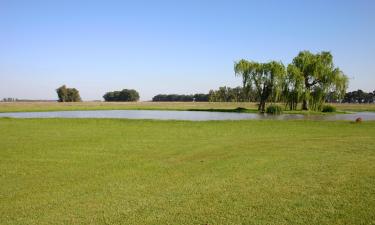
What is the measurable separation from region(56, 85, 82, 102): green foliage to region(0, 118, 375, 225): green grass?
469ft

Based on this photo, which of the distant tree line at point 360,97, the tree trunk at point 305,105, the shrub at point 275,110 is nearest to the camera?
the shrub at point 275,110

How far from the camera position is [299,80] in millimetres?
54906

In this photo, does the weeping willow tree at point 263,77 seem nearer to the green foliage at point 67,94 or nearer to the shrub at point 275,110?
the shrub at point 275,110

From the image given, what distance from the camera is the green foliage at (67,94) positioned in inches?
5950

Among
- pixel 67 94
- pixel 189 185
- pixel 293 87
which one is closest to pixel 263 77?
pixel 293 87

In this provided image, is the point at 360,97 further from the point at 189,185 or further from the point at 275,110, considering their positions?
the point at 189,185

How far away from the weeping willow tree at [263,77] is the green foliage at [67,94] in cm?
10695

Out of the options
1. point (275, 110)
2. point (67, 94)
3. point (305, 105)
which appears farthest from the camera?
point (67, 94)

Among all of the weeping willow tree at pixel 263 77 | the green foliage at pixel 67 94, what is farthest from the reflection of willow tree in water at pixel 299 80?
the green foliage at pixel 67 94

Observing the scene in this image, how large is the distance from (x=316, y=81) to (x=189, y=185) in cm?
5175

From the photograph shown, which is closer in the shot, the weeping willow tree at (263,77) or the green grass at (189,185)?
the green grass at (189,185)

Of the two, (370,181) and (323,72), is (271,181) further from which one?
(323,72)

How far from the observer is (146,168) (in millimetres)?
11148

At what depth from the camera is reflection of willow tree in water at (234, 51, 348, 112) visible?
181 feet
